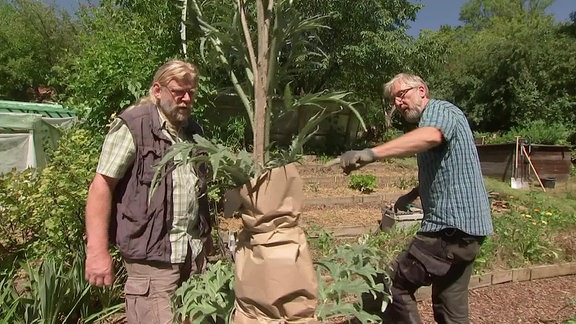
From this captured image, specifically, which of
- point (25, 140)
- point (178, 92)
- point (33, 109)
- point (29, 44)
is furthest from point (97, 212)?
point (29, 44)

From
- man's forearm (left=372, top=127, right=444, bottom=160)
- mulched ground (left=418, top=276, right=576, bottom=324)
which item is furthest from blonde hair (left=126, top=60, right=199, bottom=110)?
mulched ground (left=418, top=276, right=576, bottom=324)

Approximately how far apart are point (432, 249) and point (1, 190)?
354cm

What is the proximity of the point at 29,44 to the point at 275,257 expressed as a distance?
929 inches

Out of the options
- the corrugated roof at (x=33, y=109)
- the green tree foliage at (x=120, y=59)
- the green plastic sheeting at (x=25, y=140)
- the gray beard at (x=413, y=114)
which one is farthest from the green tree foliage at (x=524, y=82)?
the gray beard at (x=413, y=114)

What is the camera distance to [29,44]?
816 inches

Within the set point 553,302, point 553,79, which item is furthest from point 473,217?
point 553,79

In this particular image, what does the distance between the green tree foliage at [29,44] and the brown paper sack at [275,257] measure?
20.6 meters

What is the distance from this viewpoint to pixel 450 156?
95.3 inches

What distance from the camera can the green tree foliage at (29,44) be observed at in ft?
65.9

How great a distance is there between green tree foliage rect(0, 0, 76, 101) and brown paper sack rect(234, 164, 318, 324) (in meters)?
20.6

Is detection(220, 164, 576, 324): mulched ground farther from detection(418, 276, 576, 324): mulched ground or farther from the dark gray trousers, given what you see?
the dark gray trousers

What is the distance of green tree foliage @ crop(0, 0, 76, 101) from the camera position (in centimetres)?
2009

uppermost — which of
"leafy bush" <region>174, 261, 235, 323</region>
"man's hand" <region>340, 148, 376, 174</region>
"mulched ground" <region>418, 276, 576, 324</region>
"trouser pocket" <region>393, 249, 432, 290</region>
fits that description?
"man's hand" <region>340, 148, 376, 174</region>

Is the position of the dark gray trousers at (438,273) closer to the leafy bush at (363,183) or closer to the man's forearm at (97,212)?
the man's forearm at (97,212)
